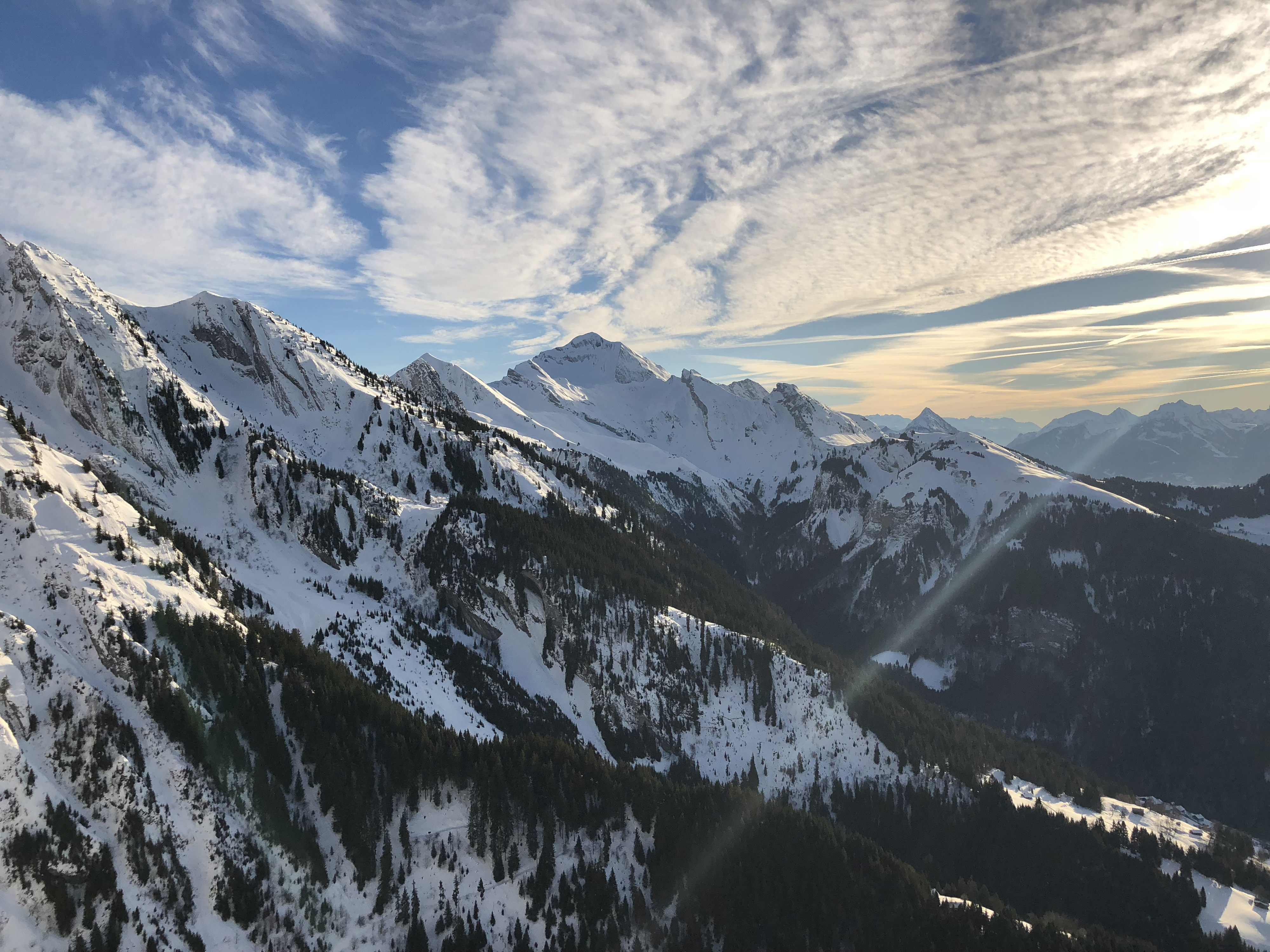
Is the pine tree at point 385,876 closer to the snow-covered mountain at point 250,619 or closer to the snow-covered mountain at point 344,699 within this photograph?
the snow-covered mountain at point 344,699

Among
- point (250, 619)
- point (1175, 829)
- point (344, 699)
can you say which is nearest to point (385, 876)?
point (344, 699)

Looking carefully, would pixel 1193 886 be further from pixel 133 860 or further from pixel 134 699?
pixel 134 699

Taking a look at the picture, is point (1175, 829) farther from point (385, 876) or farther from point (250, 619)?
point (250, 619)

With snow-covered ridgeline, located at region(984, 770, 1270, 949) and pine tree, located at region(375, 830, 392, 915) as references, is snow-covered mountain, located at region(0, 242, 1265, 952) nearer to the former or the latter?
pine tree, located at region(375, 830, 392, 915)

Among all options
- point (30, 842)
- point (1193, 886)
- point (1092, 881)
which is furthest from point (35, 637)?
point (1193, 886)

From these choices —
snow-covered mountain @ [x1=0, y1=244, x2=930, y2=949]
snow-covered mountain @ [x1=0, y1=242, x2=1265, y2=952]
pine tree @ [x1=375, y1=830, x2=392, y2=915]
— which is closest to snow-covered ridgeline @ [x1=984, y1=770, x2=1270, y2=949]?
snow-covered mountain @ [x1=0, y1=242, x2=1265, y2=952]

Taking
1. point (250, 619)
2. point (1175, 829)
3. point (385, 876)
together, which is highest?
point (250, 619)

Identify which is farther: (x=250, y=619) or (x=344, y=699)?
(x=250, y=619)

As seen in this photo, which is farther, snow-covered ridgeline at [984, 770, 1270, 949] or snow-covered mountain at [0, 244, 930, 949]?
snow-covered ridgeline at [984, 770, 1270, 949]

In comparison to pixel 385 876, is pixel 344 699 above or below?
above
